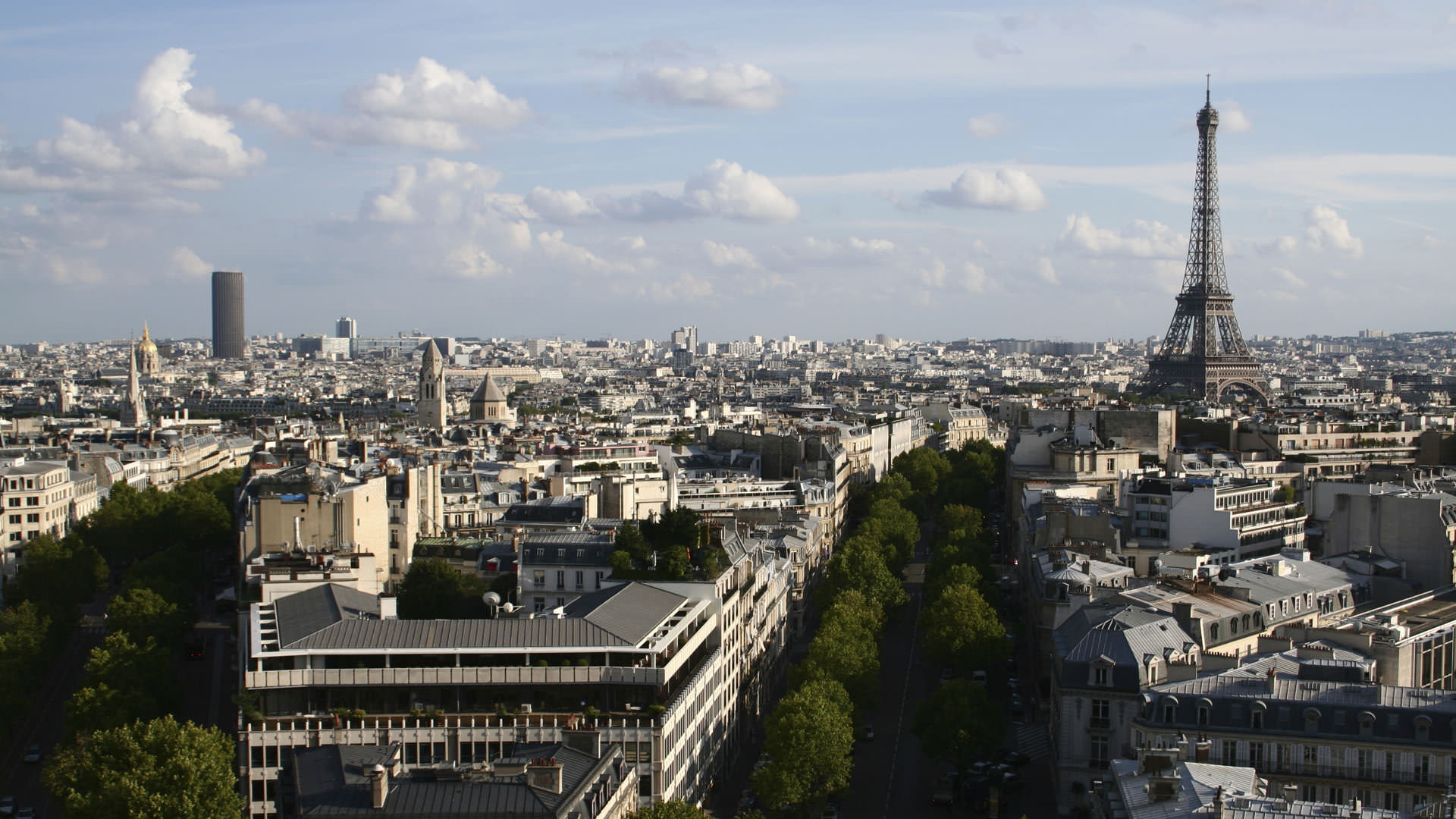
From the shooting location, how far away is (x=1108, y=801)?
108 ft

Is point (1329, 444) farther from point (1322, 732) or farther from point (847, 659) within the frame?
point (1322, 732)

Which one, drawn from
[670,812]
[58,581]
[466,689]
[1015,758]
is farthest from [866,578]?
[58,581]

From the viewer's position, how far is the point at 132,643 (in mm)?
49656

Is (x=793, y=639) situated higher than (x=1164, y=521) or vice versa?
(x=1164, y=521)

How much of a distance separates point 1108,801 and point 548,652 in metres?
13.0

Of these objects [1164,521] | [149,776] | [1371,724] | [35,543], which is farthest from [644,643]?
[35,543]

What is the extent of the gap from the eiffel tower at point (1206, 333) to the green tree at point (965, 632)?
118m

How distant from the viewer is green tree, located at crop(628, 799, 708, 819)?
2995cm

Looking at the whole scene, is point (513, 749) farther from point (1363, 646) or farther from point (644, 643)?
point (1363, 646)

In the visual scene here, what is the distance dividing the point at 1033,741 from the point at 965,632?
4507mm

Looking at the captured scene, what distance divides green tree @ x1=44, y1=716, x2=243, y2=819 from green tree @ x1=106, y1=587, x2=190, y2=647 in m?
15.0

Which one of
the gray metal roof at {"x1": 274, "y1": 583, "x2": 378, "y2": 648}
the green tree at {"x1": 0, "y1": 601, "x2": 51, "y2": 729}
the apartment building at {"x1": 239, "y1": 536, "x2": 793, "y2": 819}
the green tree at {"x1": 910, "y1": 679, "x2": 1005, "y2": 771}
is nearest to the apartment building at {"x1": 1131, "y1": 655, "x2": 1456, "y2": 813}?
the green tree at {"x1": 910, "y1": 679, "x2": 1005, "y2": 771}

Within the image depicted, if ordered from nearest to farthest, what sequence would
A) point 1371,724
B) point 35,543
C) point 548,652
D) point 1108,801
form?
1. point 1108,801
2. point 1371,724
3. point 548,652
4. point 35,543

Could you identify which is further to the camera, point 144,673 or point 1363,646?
point 144,673
